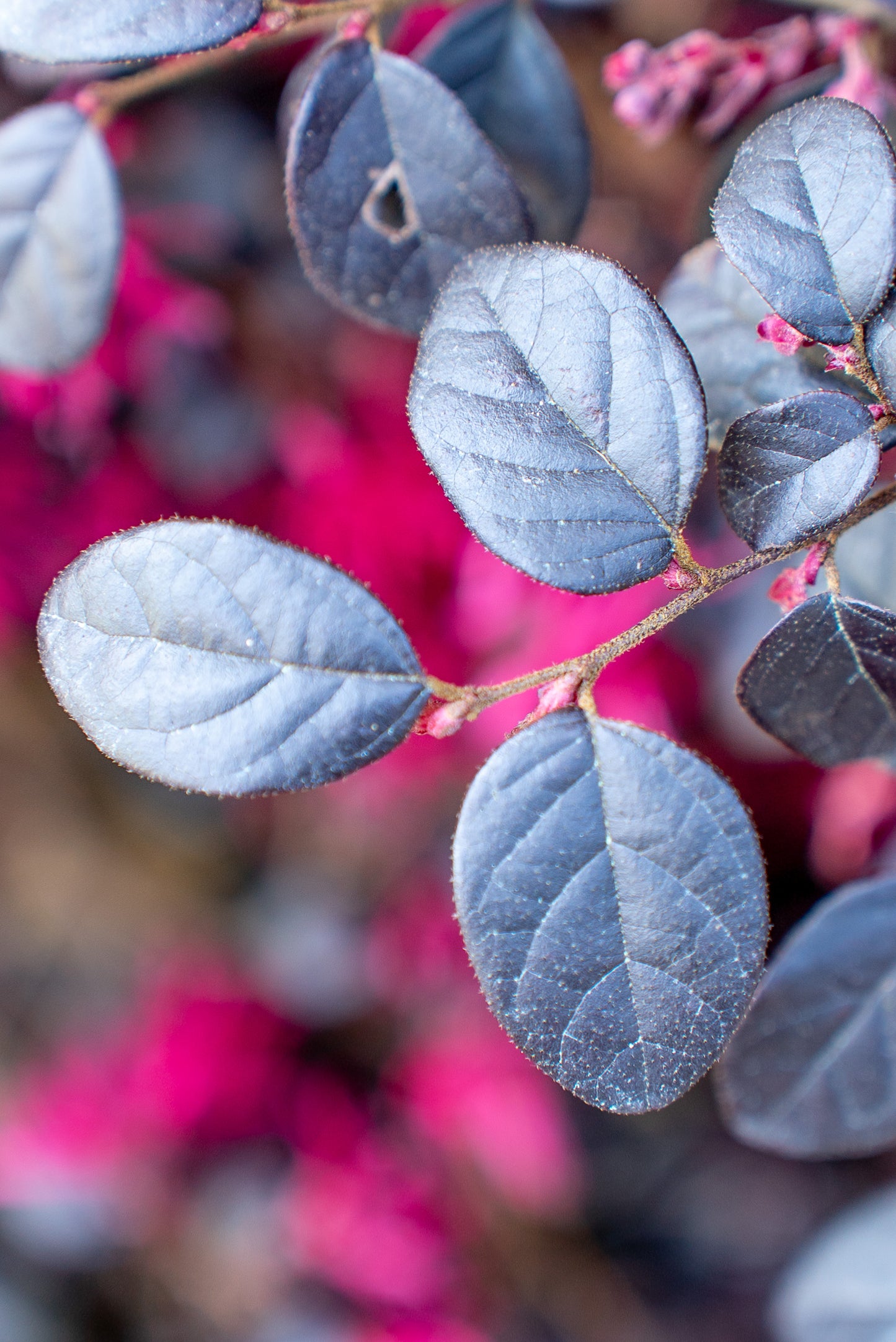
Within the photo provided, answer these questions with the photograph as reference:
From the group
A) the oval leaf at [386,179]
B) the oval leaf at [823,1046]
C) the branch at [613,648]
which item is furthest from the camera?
the oval leaf at [823,1046]

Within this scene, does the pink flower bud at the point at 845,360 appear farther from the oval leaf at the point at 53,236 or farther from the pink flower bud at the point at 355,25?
the oval leaf at the point at 53,236

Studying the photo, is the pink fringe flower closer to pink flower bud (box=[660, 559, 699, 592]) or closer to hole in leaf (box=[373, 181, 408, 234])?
hole in leaf (box=[373, 181, 408, 234])

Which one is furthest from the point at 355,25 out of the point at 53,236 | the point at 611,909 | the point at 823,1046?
the point at 823,1046

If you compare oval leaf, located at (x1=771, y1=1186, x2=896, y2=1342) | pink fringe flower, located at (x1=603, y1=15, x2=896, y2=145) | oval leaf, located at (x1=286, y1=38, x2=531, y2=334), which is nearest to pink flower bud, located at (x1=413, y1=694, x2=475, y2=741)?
oval leaf, located at (x1=286, y1=38, x2=531, y2=334)

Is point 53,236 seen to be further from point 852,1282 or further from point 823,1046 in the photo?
point 852,1282

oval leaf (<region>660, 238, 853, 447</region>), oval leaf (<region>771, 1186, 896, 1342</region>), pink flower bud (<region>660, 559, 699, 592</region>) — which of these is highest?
oval leaf (<region>660, 238, 853, 447</region>)

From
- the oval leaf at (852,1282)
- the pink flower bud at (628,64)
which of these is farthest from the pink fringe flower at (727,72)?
the oval leaf at (852,1282)
